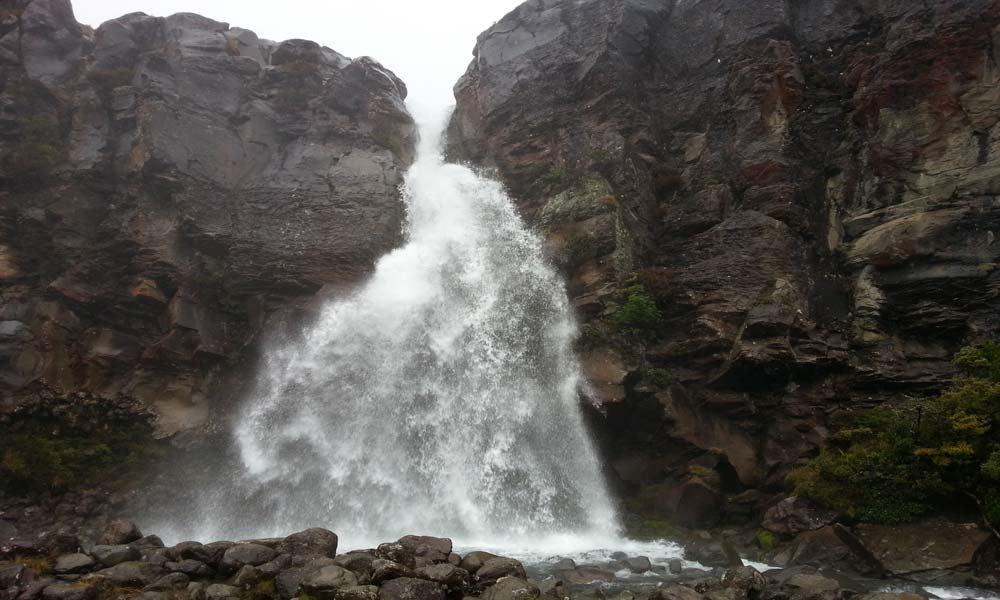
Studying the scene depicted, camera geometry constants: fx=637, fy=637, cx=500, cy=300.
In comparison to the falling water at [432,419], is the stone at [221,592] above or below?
below

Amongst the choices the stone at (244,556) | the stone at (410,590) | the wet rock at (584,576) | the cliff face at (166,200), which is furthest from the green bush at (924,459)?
the cliff face at (166,200)

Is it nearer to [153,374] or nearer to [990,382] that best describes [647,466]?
[990,382]

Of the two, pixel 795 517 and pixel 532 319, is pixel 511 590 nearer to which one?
pixel 795 517

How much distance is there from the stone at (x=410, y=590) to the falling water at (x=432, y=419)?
219 inches

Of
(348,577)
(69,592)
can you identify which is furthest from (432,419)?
(69,592)

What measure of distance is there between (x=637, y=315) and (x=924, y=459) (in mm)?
8119

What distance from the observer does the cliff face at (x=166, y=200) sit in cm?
2072

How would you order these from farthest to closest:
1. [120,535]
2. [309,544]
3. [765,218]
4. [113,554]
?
[765,218]
[120,535]
[309,544]
[113,554]

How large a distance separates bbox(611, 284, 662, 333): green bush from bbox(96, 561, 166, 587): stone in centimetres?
1342

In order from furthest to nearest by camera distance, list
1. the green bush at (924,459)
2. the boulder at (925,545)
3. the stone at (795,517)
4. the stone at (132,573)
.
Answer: the stone at (795,517) < the green bush at (924,459) < the boulder at (925,545) < the stone at (132,573)

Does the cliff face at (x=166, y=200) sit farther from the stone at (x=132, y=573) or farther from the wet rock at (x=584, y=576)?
the wet rock at (x=584, y=576)

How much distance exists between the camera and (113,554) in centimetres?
1176

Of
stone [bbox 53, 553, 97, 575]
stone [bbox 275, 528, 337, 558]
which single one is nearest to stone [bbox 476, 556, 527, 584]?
stone [bbox 275, 528, 337, 558]

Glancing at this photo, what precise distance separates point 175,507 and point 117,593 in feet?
28.5
